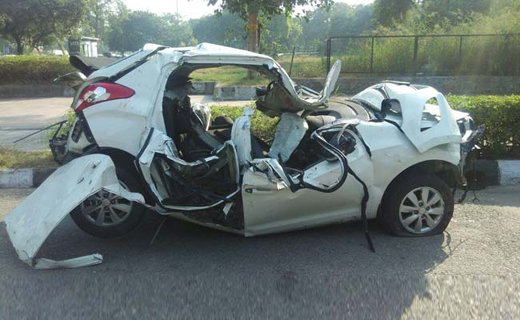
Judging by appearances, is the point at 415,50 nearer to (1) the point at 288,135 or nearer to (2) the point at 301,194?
(1) the point at 288,135

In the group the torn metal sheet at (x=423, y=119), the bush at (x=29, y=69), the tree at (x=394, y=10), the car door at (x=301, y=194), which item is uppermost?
the tree at (x=394, y=10)

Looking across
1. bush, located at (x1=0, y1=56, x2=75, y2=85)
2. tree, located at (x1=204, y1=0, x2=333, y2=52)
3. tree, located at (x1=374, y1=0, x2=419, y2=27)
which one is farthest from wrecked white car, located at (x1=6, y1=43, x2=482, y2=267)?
tree, located at (x1=374, y1=0, x2=419, y2=27)

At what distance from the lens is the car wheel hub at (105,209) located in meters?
3.98

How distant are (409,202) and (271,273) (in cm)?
150

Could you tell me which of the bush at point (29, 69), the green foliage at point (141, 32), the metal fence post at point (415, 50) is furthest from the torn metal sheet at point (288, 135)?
the green foliage at point (141, 32)

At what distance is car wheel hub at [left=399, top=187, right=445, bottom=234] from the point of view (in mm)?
4039

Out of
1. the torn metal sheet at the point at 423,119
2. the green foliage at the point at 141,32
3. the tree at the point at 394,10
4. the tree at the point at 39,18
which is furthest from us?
the green foliage at the point at 141,32

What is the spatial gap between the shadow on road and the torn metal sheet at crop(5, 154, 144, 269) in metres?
0.14

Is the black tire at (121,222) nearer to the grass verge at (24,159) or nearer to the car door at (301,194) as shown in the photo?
the car door at (301,194)

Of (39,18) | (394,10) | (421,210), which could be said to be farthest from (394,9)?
(421,210)

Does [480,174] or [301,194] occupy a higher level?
[301,194]

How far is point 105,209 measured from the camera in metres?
4.00

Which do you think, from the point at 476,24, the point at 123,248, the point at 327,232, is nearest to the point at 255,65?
the point at 327,232

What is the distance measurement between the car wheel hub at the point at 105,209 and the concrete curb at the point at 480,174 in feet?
8.15
